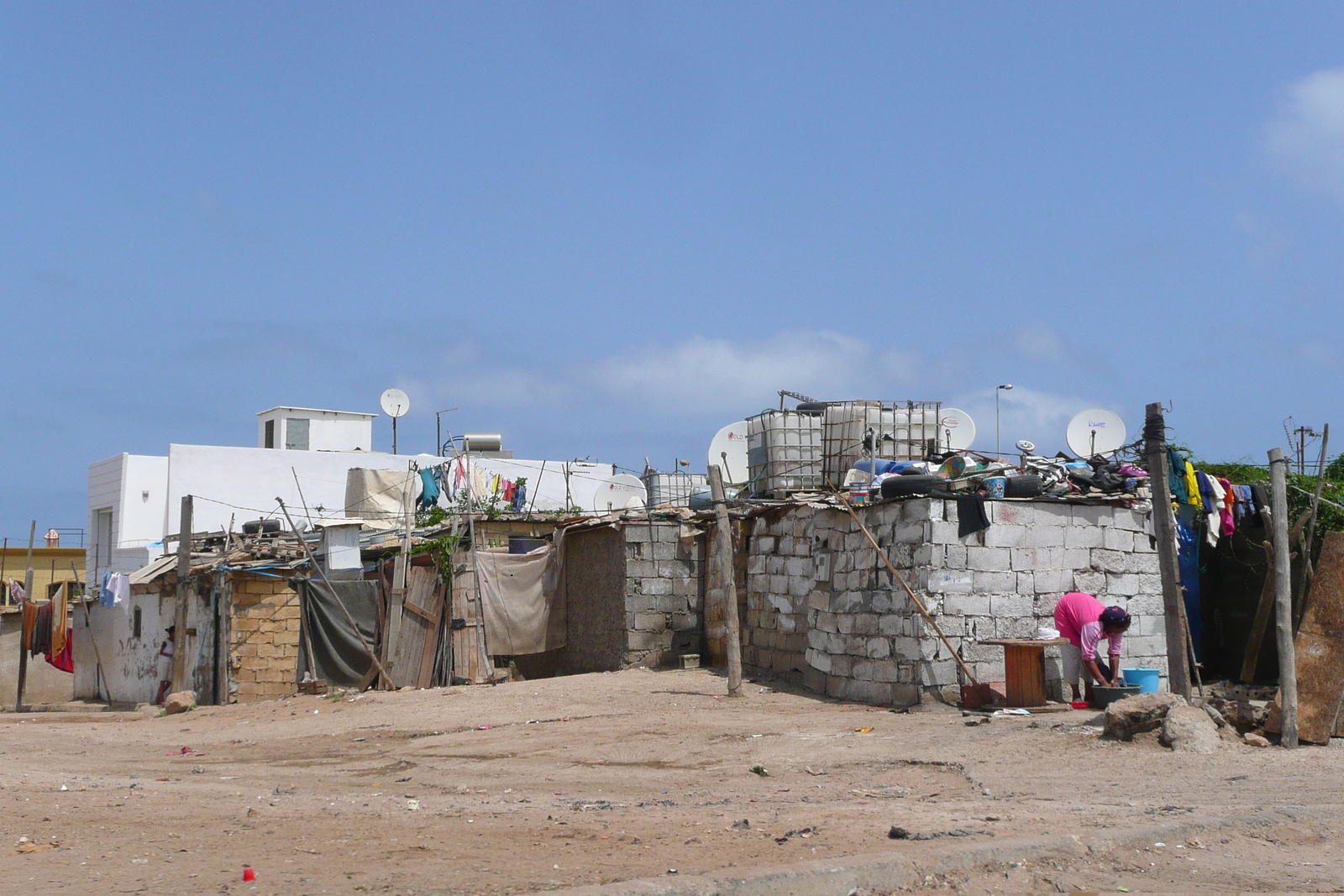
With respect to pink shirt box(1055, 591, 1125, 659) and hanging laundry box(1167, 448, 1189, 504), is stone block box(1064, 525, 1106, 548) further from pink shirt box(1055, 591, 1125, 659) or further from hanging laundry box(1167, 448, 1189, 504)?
hanging laundry box(1167, 448, 1189, 504)

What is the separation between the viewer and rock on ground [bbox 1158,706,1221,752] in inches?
363

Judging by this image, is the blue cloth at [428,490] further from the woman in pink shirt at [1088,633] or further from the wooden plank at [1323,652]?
the wooden plank at [1323,652]

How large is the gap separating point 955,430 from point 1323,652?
7.95 metres

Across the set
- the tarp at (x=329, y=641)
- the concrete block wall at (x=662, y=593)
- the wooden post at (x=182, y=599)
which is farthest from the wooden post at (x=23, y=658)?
the concrete block wall at (x=662, y=593)

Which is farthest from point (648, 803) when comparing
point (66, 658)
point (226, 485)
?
point (226, 485)

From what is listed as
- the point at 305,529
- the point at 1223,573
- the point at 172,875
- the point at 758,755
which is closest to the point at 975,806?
the point at 758,755

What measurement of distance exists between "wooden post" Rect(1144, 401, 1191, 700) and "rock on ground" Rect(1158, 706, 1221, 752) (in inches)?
25.0

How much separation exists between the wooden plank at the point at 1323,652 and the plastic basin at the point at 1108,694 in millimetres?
1781

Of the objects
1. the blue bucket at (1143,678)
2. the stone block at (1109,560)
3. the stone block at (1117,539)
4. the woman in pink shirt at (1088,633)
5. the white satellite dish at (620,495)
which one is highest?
the white satellite dish at (620,495)

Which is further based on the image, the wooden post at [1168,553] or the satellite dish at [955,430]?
the satellite dish at [955,430]

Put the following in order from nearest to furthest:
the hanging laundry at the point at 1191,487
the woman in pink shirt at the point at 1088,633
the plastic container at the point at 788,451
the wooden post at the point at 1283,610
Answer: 1. the wooden post at the point at 1283,610
2. the woman in pink shirt at the point at 1088,633
3. the hanging laundry at the point at 1191,487
4. the plastic container at the point at 788,451

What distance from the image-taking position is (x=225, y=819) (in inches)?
298

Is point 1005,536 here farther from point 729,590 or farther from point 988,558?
point 729,590

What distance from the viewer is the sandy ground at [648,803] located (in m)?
5.82
